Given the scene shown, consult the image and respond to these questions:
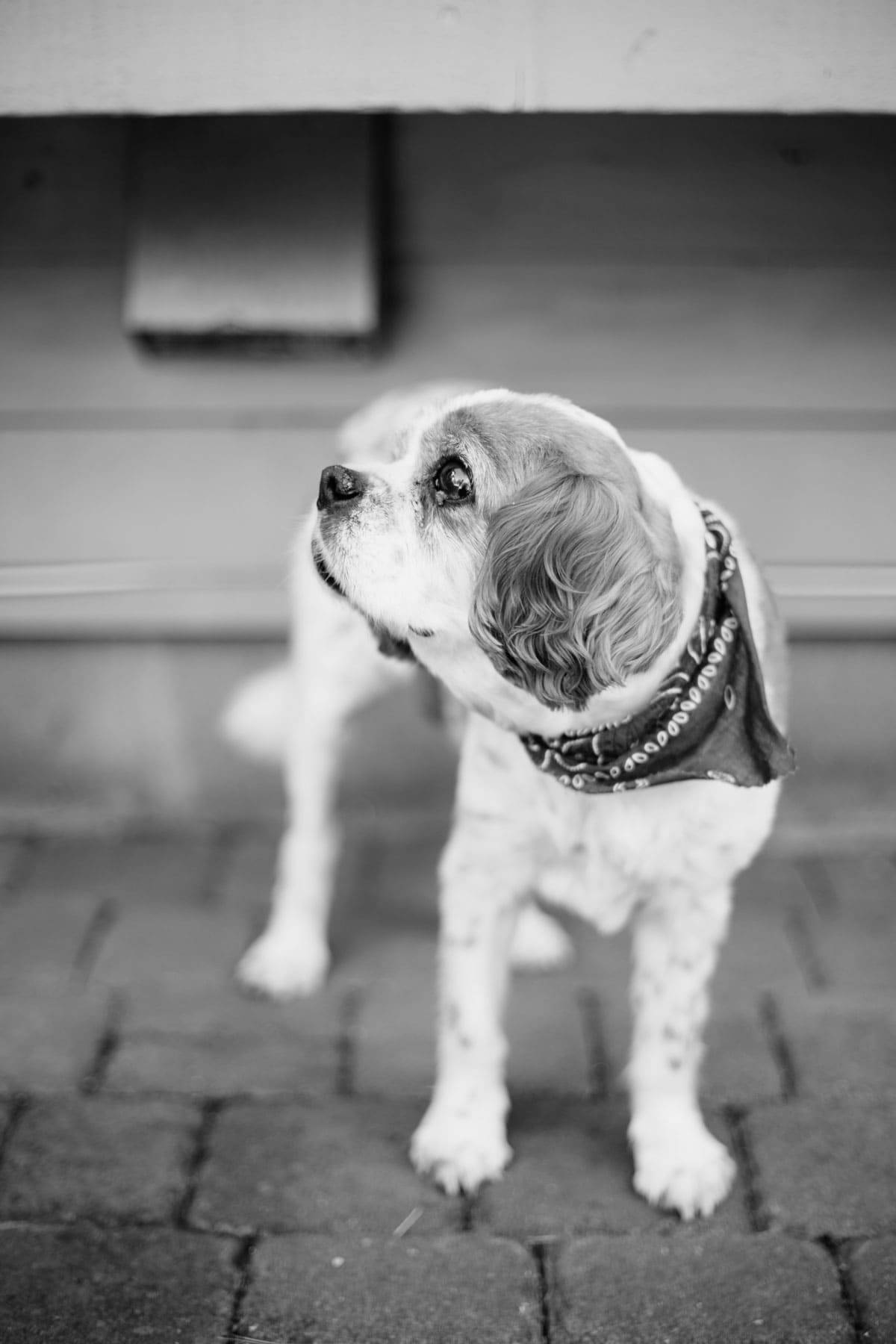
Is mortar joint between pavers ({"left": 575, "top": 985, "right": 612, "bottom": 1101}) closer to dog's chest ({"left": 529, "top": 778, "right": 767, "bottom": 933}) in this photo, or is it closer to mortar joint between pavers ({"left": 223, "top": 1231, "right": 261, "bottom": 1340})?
dog's chest ({"left": 529, "top": 778, "right": 767, "bottom": 933})

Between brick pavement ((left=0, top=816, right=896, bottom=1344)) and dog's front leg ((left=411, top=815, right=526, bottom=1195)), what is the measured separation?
5cm

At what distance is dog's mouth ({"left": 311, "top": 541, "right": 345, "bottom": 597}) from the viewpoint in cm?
176

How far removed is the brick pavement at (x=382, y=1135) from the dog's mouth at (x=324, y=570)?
942 millimetres

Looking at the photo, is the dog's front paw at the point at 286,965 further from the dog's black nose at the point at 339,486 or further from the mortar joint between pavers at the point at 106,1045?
the dog's black nose at the point at 339,486

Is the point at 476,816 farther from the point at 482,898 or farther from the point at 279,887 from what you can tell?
the point at 279,887

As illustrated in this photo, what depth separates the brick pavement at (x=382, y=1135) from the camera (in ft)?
6.03

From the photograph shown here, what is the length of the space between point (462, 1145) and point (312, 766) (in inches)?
33.5

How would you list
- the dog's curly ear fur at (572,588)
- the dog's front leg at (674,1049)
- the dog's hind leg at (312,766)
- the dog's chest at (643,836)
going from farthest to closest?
the dog's hind leg at (312,766)
the dog's front leg at (674,1049)
the dog's chest at (643,836)
the dog's curly ear fur at (572,588)

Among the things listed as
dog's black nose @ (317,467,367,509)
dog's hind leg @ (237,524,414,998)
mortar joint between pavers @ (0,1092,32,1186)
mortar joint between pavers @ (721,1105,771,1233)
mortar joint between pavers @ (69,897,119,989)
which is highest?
dog's black nose @ (317,467,367,509)

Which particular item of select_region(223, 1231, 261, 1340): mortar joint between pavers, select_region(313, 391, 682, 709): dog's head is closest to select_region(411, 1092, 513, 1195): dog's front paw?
select_region(223, 1231, 261, 1340): mortar joint between pavers

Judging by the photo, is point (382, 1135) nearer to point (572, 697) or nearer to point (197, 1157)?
point (197, 1157)

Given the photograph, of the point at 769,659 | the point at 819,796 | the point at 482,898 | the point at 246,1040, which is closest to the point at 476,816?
the point at 482,898

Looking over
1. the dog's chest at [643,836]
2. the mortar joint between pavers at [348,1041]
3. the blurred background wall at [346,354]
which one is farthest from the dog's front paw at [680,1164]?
the blurred background wall at [346,354]

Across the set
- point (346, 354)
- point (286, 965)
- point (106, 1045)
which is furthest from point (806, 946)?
point (346, 354)
